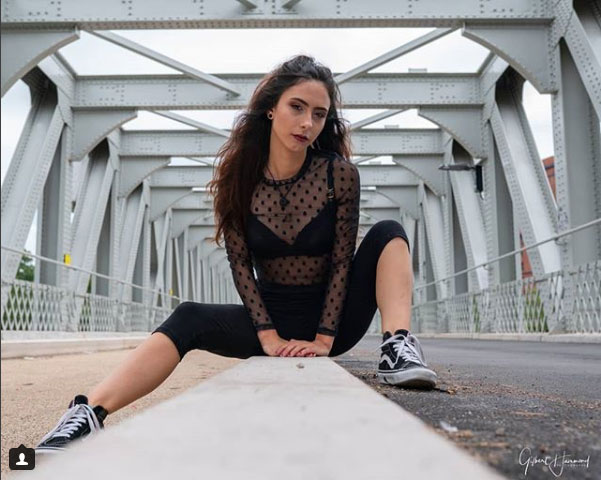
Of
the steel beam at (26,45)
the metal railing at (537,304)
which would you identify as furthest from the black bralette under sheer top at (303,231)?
the steel beam at (26,45)

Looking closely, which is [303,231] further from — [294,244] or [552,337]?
[552,337]

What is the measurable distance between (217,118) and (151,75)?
2.45 metres

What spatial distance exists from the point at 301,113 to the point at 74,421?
1.38m

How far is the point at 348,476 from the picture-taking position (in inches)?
24.7

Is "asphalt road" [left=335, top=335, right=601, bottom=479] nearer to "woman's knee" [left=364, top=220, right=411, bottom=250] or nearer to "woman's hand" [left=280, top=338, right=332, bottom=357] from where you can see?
"woman's hand" [left=280, top=338, right=332, bottom=357]

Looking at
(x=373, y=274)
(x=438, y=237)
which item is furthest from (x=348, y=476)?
(x=438, y=237)

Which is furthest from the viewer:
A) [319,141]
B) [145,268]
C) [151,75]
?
[145,268]

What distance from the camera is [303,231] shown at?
270cm

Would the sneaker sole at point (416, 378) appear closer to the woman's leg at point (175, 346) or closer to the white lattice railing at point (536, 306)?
the woman's leg at point (175, 346)

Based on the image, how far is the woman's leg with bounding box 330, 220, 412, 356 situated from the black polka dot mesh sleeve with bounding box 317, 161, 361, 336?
0.07 m

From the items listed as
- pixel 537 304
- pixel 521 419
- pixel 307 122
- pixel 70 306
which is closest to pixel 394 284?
pixel 307 122

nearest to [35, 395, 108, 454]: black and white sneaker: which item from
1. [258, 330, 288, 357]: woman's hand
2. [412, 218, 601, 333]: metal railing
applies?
[258, 330, 288, 357]: woman's hand

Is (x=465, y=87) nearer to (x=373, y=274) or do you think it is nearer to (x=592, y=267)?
(x=592, y=267)

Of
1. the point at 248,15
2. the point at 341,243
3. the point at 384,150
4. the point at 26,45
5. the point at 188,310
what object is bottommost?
the point at 188,310
